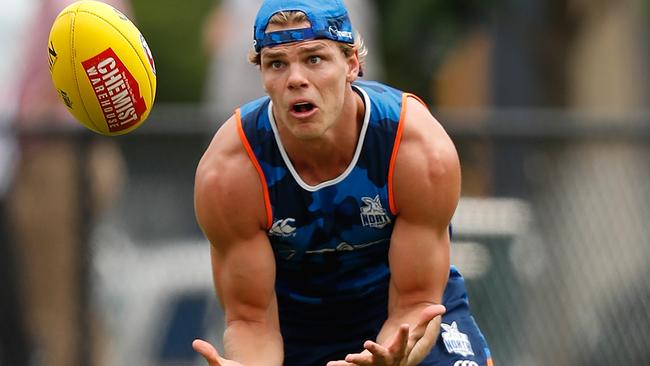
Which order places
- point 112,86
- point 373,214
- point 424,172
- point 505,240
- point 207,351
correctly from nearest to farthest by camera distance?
point 207,351 → point 112,86 → point 424,172 → point 373,214 → point 505,240

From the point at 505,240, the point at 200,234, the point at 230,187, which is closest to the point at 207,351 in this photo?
the point at 230,187

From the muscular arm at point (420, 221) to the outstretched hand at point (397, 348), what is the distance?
0.46 feet

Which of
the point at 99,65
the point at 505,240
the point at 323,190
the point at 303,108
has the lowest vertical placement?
the point at 505,240

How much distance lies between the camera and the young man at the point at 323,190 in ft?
21.6

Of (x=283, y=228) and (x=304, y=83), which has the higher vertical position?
(x=304, y=83)

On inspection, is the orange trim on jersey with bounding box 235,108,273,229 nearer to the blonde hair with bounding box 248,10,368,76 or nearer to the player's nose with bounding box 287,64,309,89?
the blonde hair with bounding box 248,10,368,76

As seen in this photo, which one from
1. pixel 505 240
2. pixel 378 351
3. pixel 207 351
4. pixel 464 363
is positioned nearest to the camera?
pixel 378 351

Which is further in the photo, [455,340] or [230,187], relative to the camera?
[455,340]

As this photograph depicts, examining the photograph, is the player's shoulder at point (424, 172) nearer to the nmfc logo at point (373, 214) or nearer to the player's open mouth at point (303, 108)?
the nmfc logo at point (373, 214)

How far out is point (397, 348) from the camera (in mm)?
6398

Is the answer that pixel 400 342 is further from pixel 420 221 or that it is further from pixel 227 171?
pixel 227 171

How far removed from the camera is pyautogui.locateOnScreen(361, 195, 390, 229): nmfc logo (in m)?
6.83

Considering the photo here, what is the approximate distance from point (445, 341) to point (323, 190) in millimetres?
855

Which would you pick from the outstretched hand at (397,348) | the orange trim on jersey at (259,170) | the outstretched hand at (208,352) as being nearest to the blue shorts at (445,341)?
the outstretched hand at (397,348)
